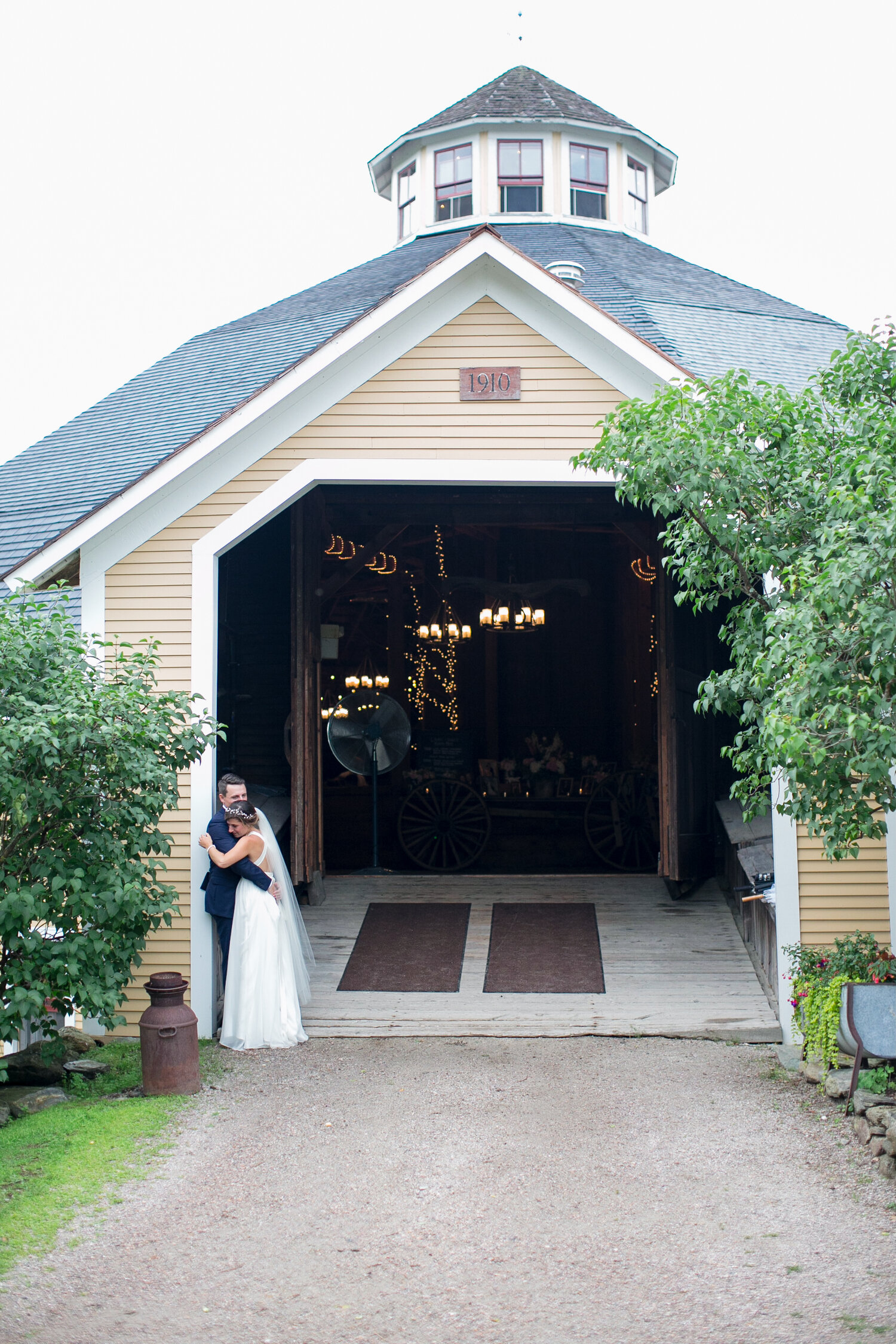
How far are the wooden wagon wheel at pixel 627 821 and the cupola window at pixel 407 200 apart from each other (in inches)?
391

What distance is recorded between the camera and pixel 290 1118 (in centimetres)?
614

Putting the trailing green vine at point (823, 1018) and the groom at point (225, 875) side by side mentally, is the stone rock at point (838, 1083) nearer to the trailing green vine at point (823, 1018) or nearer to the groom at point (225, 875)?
the trailing green vine at point (823, 1018)

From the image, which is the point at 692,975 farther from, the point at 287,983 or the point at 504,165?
the point at 504,165

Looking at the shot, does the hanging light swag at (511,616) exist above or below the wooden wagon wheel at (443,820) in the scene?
above

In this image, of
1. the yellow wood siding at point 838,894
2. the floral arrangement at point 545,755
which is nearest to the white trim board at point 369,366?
the yellow wood siding at point 838,894

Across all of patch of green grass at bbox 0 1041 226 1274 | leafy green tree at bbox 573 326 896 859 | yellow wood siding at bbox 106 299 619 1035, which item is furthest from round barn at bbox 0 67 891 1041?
leafy green tree at bbox 573 326 896 859

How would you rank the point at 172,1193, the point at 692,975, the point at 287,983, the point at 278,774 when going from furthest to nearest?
the point at 278,774
the point at 692,975
the point at 287,983
the point at 172,1193

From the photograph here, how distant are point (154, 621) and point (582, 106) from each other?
13616 millimetres

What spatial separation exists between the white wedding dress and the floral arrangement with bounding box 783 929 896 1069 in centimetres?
319

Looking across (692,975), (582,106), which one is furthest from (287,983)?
(582,106)

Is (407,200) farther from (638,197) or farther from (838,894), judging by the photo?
(838,894)

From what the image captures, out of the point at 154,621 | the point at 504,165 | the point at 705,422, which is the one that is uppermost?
the point at 504,165

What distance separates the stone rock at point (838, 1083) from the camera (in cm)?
612

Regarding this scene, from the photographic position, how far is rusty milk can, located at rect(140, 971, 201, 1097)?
6.46 m
